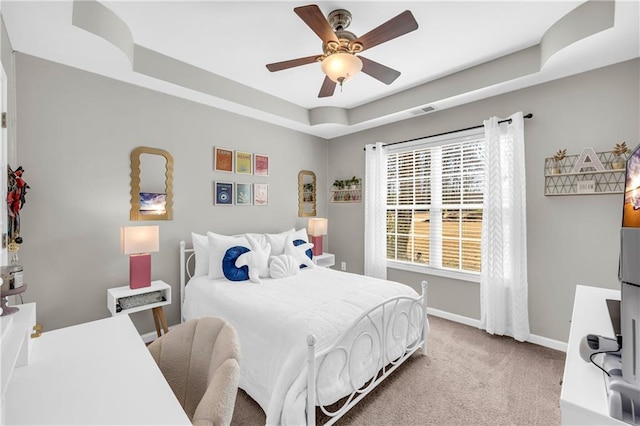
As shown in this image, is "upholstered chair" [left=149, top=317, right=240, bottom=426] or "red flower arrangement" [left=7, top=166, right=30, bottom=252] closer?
"upholstered chair" [left=149, top=317, right=240, bottom=426]

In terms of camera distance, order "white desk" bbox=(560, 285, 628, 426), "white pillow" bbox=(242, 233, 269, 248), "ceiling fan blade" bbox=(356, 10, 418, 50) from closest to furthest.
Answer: "white desk" bbox=(560, 285, 628, 426), "ceiling fan blade" bbox=(356, 10, 418, 50), "white pillow" bbox=(242, 233, 269, 248)

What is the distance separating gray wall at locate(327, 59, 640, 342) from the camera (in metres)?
2.49

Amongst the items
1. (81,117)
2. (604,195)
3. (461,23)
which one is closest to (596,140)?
(604,195)

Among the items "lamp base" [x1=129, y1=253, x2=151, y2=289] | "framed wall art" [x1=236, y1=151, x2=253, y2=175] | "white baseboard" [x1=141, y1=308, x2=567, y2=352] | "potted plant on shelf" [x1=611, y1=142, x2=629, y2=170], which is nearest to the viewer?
"potted plant on shelf" [x1=611, y1=142, x2=629, y2=170]

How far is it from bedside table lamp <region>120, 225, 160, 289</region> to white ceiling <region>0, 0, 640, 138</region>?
4.75 ft

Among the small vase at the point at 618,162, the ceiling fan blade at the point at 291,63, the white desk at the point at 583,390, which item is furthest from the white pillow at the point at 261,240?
the small vase at the point at 618,162

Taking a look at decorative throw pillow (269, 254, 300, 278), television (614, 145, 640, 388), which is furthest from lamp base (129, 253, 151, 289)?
television (614, 145, 640, 388)

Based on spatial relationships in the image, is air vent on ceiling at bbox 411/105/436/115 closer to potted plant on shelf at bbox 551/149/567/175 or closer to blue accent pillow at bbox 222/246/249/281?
potted plant on shelf at bbox 551/149/567/175

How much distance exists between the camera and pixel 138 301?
8.69 ft

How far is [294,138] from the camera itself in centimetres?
439

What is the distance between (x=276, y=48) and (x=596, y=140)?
3.02 meters

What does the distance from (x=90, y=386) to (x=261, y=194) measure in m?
3.08

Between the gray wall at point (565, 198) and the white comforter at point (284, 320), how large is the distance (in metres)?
1.45

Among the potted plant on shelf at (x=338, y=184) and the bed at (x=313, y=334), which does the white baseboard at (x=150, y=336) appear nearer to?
the bed at (x=313, y=334)
